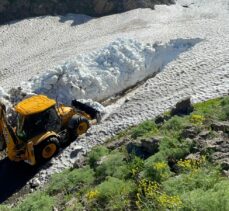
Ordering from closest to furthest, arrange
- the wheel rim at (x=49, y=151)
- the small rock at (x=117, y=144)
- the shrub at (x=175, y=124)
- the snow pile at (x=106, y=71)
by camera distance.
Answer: the shrub at (x=175, y=124), the small rock at (x=117, y=144), the wheel rim at (x=49, y=151), the snow pile at (x=106, y=71)

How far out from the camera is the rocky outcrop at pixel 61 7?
31016 mm

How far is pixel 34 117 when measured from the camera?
1580 cm

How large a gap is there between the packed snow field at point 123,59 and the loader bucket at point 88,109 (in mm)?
456

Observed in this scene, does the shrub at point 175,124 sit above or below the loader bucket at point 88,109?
above

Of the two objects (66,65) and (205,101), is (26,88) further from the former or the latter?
(205,101)

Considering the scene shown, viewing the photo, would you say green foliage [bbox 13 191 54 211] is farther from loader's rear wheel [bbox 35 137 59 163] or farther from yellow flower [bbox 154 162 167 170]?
loader's rear wheel [bbox 35 137 59 163]

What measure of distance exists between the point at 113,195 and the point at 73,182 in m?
2.28

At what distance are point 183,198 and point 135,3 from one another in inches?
950

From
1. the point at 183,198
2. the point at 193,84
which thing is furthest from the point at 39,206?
the point at 193,84

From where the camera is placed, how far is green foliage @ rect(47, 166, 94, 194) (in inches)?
468

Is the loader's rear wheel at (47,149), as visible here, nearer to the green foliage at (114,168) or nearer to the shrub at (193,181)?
the green foliage at (114,168)

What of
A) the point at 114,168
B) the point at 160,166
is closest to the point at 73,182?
the point at 114,168

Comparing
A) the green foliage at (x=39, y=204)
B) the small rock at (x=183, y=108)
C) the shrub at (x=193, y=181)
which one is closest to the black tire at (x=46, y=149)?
the small rock at (x=183, y=108)

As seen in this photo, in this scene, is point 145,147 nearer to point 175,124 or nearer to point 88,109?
point 175,124
